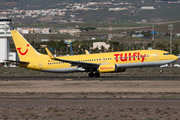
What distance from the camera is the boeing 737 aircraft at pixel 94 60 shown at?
144 ft

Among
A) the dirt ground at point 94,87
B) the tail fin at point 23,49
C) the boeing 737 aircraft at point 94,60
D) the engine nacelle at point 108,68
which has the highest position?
the tail fin at point 23,49

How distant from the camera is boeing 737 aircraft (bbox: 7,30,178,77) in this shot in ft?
144

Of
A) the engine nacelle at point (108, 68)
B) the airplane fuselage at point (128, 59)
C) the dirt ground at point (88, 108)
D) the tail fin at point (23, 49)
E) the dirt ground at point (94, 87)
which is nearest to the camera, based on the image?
the dirt ground at point (88, 108)

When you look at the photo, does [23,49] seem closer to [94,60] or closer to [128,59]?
[94,60]

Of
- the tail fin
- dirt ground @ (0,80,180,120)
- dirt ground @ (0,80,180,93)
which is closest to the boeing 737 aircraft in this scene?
the tail fin

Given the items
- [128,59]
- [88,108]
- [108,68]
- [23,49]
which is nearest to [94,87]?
[108,68]

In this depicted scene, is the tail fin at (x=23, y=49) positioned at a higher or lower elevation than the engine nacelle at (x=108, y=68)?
higher

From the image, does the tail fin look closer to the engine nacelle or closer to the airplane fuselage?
the airplane fuselage

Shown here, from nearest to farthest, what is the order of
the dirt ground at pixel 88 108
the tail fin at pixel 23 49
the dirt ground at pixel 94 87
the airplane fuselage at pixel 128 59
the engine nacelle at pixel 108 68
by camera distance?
the dirt ground at pixel 88 108
the dirt ground at pixel 94 87
the engine nacelle at pixel 108 68
the airplane fuselage at pixel 128 59
the tail fin at pixel 23 49

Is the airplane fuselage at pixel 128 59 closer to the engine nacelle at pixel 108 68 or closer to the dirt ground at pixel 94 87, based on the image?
the engine nacelle at pixel 108 68

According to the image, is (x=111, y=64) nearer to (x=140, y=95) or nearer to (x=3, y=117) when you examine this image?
(x=140, y=95)

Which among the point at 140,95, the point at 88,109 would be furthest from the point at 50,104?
the point at 140,95

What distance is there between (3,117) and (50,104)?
4786 mm

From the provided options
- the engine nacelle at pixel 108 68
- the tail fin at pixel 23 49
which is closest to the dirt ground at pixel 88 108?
the engine nacelle at pixel 108 68
